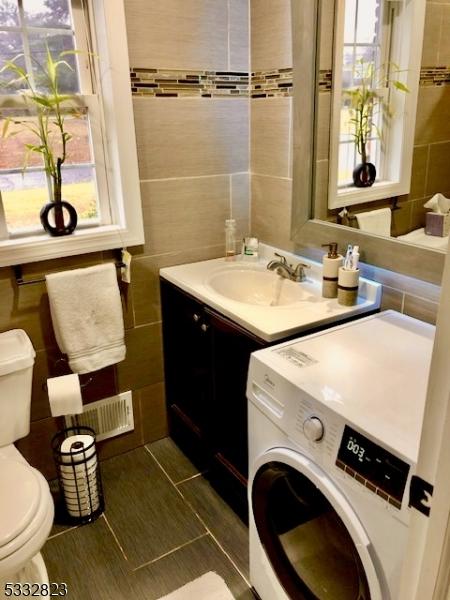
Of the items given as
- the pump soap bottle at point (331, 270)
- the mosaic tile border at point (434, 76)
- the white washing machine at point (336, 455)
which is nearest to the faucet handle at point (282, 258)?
the pump soap bottle at point (331, 270)

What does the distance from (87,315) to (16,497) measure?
0.70 metres

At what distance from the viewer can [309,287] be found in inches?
75.0

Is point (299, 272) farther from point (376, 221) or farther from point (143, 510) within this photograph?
point (143, 510)

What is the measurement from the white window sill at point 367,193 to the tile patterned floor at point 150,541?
1.27 meters

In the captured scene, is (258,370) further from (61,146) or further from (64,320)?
(61,146)

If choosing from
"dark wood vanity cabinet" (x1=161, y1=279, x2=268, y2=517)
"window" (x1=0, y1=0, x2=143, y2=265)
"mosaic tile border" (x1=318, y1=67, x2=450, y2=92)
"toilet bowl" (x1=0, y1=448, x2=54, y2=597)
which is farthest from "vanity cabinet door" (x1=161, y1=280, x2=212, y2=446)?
"mosaic tile border" (x1=318, y1=67, x2=450, y2=92)

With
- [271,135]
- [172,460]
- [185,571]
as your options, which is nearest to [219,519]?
[185,571]

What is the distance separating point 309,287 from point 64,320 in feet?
3.09

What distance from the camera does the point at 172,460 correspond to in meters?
2.24

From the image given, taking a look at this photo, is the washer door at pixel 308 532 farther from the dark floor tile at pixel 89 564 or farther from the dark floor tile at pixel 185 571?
the dark floor tile at pixel 89 564

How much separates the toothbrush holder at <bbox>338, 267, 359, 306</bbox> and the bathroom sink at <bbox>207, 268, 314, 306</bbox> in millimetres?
278

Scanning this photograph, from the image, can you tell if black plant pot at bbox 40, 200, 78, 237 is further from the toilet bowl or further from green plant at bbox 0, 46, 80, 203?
the toilet bowl

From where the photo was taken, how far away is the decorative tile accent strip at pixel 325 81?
1717 mm

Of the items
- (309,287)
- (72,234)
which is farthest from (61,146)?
(309,287)
